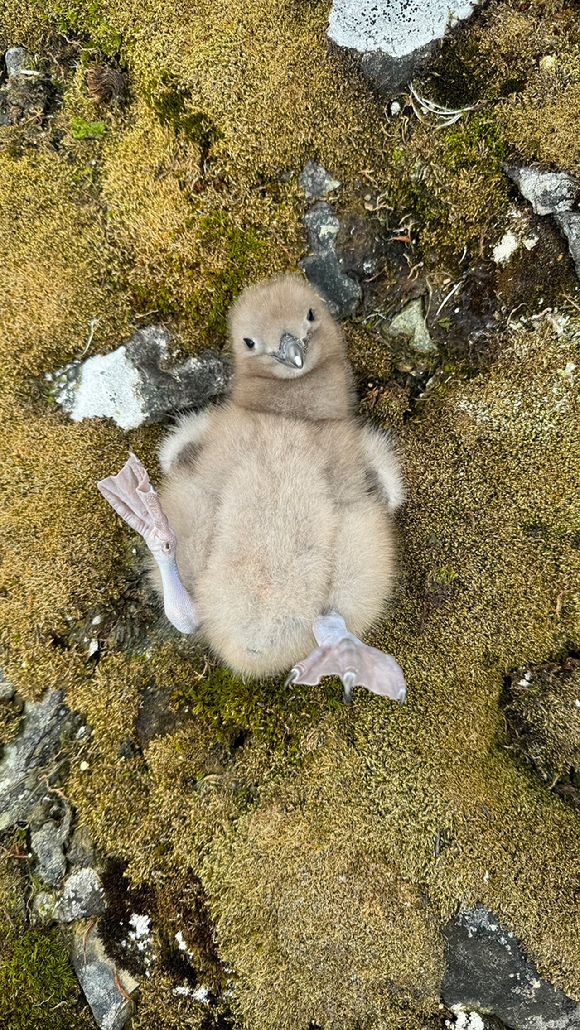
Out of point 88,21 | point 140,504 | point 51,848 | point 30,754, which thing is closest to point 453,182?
point 88,21

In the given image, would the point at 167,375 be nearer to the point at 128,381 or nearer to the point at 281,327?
the point at 128,381

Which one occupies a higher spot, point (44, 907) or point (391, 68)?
point (391, 68)

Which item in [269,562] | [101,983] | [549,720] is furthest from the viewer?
[549,720]

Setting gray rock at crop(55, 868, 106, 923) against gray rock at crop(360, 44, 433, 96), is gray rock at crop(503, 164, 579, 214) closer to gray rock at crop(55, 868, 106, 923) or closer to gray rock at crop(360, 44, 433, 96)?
gray rock at crop(360, 44, 433, 96)

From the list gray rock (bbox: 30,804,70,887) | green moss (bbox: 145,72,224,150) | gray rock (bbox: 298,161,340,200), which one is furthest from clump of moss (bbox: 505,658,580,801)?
green moss (bbox: 145,72,224,150)

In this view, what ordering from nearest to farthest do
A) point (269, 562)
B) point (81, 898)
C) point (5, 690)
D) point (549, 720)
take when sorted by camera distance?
1. point (269, 562)
2. point (81, 898)
3. point (549, 720)
4. point (5, 690)

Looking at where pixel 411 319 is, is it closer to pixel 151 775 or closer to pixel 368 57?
pixel 368 57

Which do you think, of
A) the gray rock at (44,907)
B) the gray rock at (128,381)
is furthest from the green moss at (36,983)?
the gray rock at (128,381)

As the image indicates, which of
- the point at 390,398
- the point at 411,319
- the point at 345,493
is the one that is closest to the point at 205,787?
the point at 345,493
